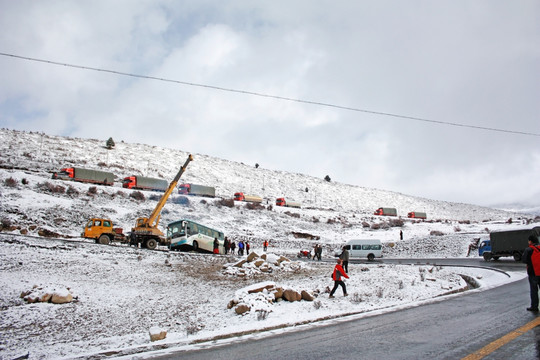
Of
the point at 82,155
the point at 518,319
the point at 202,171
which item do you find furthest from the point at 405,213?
the point at 518,319

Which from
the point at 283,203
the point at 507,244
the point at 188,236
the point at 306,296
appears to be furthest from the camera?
the point at 283,203

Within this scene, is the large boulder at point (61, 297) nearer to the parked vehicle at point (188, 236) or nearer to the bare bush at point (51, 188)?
the parked vehicle at point (188, 236)

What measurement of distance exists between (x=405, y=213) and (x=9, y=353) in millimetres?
106227

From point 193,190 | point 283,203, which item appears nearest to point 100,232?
point 193,190

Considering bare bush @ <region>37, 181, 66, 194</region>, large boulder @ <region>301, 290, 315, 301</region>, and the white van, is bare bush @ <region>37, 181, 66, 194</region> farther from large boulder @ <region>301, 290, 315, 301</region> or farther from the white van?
large boulder @ <region>301, 290, 315, 301</region>

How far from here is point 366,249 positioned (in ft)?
124

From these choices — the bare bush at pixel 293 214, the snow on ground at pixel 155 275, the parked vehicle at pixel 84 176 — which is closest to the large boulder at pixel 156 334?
the snow on ground at pixel 155 275

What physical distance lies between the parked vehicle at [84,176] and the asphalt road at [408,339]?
170 ft

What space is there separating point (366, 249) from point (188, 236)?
19072 mm

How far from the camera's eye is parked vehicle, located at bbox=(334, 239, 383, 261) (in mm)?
37281

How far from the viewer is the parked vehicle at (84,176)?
5112 cm

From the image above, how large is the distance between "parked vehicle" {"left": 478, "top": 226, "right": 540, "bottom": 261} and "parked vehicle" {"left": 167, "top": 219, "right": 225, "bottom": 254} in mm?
25789

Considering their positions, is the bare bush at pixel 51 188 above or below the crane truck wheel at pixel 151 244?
above

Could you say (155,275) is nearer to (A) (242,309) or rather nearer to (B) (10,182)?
(A) (242,309)
